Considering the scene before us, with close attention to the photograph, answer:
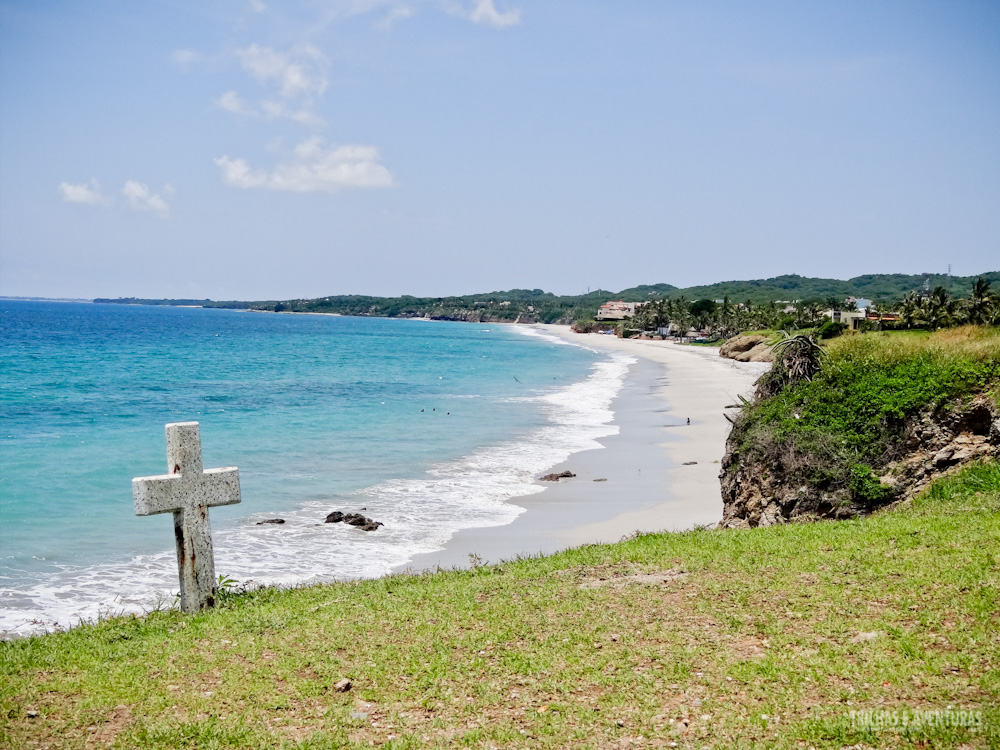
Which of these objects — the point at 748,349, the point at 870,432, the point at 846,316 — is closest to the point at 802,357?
the point at 870,432

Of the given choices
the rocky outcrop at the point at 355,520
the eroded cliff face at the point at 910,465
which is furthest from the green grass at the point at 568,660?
the rocky outcrop at the point at 355,520

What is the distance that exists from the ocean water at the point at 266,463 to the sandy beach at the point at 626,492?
75 centimetres

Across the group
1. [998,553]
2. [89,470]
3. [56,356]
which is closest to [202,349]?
[56,356]

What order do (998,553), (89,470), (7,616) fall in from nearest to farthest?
(998,553), (7,616), (89,470)

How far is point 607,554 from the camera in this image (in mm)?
9203

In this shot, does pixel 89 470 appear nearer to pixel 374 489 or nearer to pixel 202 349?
pixel 374 489

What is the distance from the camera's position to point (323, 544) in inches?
583

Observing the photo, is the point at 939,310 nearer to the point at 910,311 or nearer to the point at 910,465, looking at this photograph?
the point at 910,311

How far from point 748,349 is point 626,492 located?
6247cm

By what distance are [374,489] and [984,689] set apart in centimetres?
1636

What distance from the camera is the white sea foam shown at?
11539 mm

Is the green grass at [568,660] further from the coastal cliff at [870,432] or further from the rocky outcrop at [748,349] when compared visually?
the rocky outcrop at [748,349]

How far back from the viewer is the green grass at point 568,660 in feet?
15.9

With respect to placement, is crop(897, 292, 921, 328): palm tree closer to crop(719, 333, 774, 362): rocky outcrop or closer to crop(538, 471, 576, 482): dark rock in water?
crop(719, 333, 774, 362): rocky outcrop
